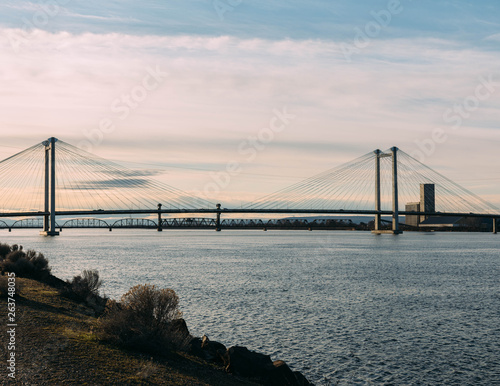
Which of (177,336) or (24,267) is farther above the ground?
(24,267)

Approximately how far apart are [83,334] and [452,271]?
4289 cm

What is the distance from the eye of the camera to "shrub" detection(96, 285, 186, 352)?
13.1 meters

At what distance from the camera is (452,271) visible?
160ft

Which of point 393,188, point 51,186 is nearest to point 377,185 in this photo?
point 393,188

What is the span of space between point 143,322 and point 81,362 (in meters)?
2.90

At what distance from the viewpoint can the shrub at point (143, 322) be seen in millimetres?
13070

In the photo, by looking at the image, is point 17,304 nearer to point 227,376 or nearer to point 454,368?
point 227,376

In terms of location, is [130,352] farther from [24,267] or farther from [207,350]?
[24,267]

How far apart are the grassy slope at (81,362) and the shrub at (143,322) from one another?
0.33m

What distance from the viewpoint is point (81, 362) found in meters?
11.5

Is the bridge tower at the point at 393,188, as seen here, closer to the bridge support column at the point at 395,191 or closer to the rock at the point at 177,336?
Result: the bridge support column at the point at 395,191

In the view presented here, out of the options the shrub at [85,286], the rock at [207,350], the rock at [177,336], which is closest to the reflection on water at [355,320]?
the rock at [207,350]

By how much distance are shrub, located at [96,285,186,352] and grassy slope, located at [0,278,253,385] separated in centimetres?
33

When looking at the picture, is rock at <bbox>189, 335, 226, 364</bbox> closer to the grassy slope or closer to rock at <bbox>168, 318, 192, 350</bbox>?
rock at <bbox>168, 318, 192, 350</bbox>
